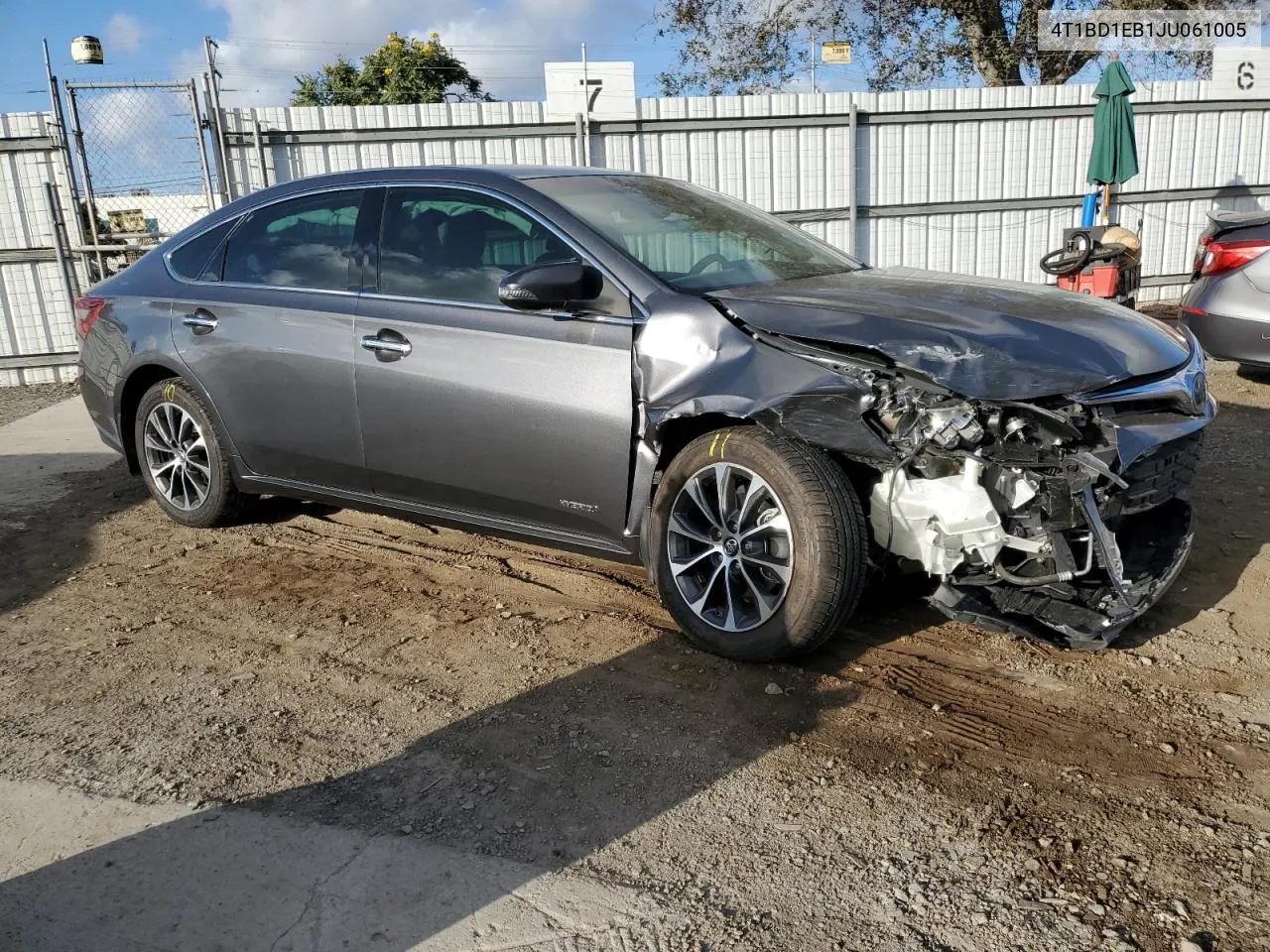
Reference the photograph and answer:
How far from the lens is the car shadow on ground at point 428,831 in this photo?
2.59 metres

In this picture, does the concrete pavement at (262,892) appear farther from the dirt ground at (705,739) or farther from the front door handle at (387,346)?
the front door handle at (387,346)

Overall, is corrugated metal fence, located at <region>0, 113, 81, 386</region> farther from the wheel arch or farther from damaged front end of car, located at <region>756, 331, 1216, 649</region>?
damaged front end of car, located at <region>756, 331, 1216, 649</region>

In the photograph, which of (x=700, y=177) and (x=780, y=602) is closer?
(x=780, y=602)

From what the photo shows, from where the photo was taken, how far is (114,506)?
20.6 feet

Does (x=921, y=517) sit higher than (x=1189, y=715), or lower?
higher

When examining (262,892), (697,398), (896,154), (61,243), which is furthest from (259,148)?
(262,892)

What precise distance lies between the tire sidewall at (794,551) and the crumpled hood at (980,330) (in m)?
0.45

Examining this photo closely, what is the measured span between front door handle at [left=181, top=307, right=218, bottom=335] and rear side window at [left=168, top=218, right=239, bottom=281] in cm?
20

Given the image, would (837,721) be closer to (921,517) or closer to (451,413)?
(921,517)

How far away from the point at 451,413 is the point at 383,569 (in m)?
1.07

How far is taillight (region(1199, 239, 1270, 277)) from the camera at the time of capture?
23.2ft

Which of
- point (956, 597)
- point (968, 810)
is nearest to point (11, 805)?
point (968, 810)

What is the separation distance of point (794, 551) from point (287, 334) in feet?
8.38

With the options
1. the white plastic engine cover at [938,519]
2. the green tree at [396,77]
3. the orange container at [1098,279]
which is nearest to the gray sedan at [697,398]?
the white plastic engine cover at [938,519]
